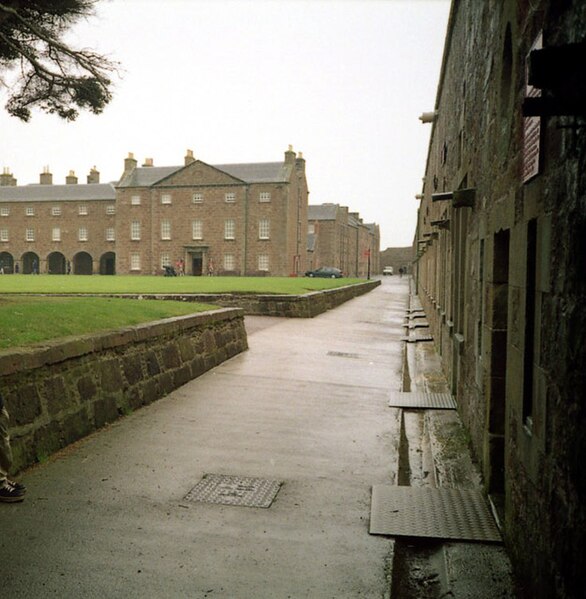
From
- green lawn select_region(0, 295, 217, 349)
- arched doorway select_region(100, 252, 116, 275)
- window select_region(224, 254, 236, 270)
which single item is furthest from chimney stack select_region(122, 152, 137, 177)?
green lawn select_region(0, 295, 217, 349)

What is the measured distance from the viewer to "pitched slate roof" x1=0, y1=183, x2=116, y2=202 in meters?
68.6

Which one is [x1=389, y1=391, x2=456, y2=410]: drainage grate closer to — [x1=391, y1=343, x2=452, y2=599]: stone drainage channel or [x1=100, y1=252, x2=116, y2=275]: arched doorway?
[x1=391, y1=343, x2=452, y2=599]: stone drainage channel

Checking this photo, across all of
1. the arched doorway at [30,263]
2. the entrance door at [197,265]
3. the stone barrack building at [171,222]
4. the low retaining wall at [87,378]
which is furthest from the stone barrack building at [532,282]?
the arched doorway at [30,263]

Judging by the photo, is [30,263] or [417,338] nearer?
[417,338]

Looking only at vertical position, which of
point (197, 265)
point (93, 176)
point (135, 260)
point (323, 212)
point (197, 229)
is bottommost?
point (197, 265)

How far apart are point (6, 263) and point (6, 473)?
74504 mm

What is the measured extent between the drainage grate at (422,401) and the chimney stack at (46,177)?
75.3 meters

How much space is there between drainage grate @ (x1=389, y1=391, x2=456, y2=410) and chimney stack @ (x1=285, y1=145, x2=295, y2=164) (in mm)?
55273

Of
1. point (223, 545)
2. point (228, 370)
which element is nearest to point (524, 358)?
point (223, 545)

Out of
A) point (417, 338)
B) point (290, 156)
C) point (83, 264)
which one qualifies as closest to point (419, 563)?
point (417, 338)

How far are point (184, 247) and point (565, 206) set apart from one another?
201 ft

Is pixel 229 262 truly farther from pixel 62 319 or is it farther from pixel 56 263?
pixel 62 319

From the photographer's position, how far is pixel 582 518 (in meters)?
2.10

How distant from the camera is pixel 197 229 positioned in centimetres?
6203
